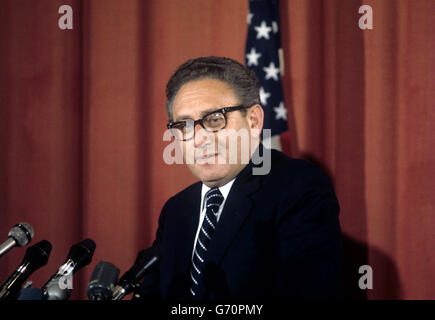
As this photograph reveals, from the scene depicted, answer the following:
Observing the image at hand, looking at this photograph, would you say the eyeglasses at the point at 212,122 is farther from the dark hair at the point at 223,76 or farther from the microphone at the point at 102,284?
the microphone at the point at 102,284

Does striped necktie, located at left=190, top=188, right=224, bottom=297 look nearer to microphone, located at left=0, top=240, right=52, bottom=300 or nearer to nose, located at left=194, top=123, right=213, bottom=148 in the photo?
nose, located at left=194, top=123, right=213, bottom=148

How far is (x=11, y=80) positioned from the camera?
74.7 inches

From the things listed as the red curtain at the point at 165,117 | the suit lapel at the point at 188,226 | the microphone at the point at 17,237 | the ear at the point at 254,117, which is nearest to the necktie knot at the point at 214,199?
the suit lapel at the point at 188,226

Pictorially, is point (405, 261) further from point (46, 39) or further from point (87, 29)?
point (46, 39)

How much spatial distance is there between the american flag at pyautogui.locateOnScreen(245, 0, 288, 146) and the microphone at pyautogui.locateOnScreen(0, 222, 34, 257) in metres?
1.10

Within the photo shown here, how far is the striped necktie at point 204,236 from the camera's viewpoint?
4.05 ft

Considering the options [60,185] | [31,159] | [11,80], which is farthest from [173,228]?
[11,80]

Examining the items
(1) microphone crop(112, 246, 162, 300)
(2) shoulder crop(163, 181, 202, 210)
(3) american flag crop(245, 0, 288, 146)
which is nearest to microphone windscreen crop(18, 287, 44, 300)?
(1) microphone crop(112, 246, 162, 300)

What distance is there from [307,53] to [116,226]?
1.33 meters

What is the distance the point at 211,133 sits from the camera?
4.06ft

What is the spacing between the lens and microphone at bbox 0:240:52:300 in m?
0.82

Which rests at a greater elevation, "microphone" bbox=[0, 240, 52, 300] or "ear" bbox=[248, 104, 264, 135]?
"ear" bbox=[248, 104, 264, 135]

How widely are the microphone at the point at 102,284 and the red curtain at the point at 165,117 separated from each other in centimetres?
113
